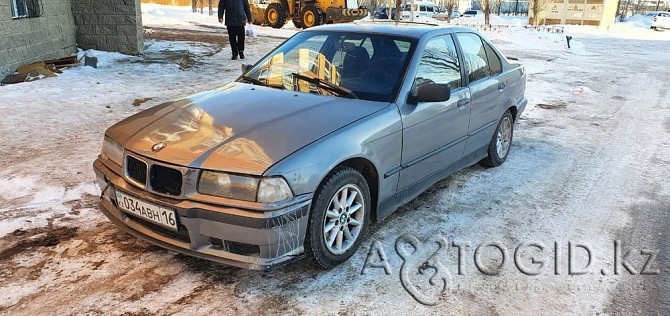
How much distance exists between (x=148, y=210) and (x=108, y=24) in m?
9.07

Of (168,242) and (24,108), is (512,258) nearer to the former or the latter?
(168,242)

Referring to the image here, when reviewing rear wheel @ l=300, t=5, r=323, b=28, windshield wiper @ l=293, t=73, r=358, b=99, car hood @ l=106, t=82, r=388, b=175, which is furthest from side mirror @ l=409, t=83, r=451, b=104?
rear wheel @ l=300, t=5, r=323, b=28

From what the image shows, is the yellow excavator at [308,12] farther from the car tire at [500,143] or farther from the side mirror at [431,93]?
the side mirror at [431,93]

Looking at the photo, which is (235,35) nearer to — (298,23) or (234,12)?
(234,12)

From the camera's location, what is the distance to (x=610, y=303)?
288 centimetres

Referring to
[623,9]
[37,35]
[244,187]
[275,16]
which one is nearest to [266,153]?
[244,187]

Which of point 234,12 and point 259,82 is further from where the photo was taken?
point 234,12

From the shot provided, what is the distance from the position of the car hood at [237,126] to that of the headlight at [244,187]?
0.05 meters

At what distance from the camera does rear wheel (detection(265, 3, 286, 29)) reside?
22953mm

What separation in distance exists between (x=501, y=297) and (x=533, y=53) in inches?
617

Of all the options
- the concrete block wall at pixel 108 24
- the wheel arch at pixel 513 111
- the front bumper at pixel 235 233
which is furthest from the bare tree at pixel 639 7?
the front bumper at pixel 235 233

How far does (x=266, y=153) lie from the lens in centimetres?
271

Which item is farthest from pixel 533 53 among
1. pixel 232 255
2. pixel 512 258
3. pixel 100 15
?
pixel 232 255

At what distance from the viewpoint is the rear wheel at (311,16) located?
21.7 m
